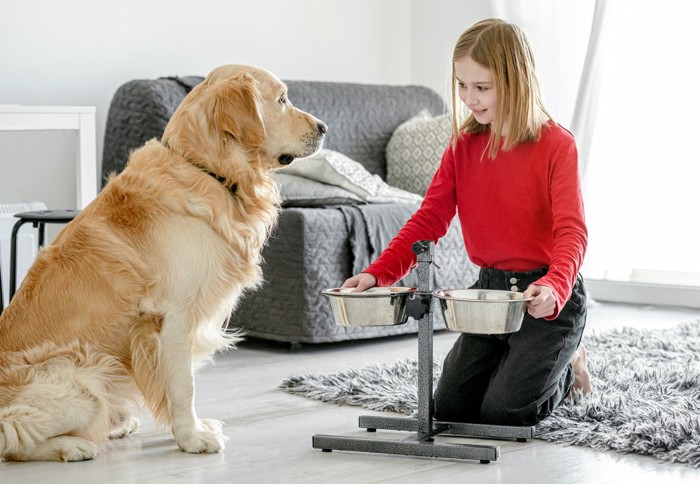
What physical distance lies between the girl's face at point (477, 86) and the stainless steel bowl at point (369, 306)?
1.65 feet

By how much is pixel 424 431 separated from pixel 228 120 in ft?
2.72

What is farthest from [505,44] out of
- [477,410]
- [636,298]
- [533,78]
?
[636,298]

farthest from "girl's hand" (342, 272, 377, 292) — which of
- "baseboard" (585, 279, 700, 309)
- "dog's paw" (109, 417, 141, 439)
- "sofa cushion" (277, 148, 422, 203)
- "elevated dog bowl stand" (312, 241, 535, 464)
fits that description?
"baseboard" (585, 279, 700, 309)

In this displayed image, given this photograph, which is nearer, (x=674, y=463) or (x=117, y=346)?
(x=674, y=463)

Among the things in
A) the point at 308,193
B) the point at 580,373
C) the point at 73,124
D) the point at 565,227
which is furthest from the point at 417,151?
the point at 565,227

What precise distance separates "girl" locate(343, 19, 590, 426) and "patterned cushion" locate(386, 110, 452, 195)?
71.5 inches

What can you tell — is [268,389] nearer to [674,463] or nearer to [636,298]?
[674,463]

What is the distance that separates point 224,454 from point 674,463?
968mm

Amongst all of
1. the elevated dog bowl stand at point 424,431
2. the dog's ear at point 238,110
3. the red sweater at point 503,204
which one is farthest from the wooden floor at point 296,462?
the dog's ear at point 238,110

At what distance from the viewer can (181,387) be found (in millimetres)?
2189

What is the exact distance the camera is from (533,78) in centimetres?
225

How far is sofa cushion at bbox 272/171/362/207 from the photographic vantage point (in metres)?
3.69

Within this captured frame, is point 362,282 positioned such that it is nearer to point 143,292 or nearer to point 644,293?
point 143,292

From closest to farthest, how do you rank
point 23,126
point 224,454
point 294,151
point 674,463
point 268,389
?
point 674,463, point 224,454, point 294,151, point 268,389, point 23,126
